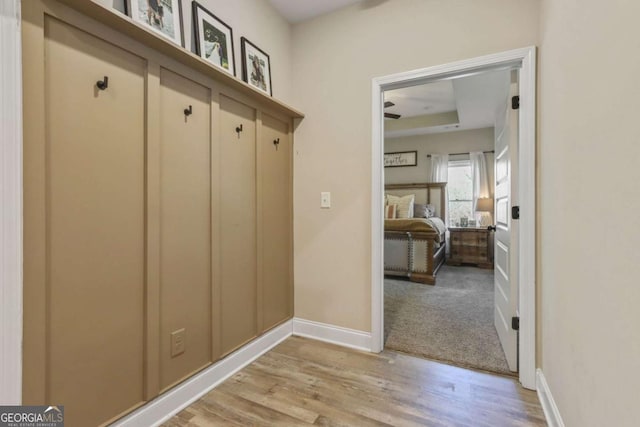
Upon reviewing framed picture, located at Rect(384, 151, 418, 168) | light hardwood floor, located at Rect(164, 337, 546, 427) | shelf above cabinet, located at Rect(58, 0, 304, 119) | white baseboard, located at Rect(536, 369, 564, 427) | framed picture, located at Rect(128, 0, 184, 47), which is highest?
framed picture, located at Rect(384, 151, 418, 168)

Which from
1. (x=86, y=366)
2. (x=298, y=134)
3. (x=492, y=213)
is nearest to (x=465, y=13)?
(x=298, y=134)

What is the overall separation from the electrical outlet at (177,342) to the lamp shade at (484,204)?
5272mm

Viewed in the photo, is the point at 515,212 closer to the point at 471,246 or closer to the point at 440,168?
the point at 471,246

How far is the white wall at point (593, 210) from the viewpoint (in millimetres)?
727

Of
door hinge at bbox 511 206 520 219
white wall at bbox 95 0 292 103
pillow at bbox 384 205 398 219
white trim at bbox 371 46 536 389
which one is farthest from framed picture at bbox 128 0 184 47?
pillow at bbox 384 205 398 219

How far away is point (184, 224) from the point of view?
1563mm

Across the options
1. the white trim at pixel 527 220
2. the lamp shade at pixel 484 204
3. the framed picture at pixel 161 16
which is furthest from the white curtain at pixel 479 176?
the framed picture at pixel 161 16

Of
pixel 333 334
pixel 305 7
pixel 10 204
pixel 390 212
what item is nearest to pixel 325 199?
pixel 333 334

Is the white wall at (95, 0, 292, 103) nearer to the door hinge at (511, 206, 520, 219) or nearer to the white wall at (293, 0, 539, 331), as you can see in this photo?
the white wall at (293, 0, 539, 331)

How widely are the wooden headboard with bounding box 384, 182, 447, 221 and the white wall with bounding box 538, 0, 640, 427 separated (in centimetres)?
460

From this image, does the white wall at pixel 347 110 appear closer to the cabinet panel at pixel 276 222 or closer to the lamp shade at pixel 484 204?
the cabinet panel at pixel 276 222

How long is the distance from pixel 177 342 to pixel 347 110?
1.86 metres

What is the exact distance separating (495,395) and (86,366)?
199 centimetres

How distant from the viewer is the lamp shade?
17.3 feet
